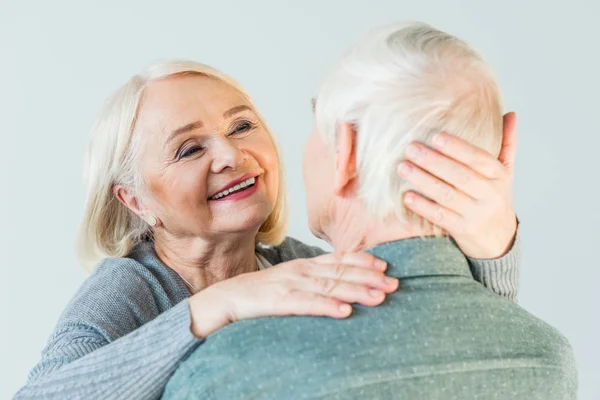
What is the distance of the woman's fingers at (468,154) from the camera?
127cm

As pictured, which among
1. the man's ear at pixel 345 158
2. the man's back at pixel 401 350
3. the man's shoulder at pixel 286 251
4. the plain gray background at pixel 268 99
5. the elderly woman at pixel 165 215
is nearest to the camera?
the man's back at pixel 401 350

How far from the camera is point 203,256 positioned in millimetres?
2143

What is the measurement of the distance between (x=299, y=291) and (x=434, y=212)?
23cm

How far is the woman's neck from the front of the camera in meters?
2.13

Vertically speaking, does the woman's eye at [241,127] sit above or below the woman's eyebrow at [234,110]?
below

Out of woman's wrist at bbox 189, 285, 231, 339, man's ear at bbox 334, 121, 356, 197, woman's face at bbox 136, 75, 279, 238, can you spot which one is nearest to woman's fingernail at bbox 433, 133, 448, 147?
man's ear at bbox 334, 121, 356, 197

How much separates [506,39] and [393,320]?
2636 mm

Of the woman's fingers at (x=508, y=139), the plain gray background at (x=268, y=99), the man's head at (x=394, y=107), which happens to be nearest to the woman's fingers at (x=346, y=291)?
the man's head at (x=394, y=107)

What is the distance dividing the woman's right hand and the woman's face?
625 millimetres

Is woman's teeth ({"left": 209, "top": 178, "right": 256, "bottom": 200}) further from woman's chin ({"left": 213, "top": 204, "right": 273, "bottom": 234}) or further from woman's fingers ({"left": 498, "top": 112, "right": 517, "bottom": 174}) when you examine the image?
woman's fingers ({"left": 498, "top": 112, "right": 517, "bottom": 174})

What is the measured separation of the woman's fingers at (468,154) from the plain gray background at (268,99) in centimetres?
193

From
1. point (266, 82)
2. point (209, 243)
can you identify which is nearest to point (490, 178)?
point (209, 243)

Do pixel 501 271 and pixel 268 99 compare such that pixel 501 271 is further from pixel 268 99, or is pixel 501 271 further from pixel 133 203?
pixel 268 99

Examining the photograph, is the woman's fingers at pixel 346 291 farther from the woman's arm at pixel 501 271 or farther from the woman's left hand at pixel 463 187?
the woman's arm at pixel 501 271
